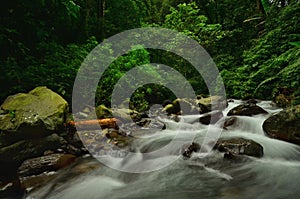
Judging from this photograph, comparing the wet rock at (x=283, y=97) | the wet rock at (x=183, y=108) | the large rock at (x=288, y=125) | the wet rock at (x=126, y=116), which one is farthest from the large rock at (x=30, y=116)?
the wet rock at (x=283, y=97)

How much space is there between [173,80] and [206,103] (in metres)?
4.62

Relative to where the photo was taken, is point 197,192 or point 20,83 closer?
point 197,192

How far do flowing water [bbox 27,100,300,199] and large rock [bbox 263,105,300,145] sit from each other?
16 centimetres

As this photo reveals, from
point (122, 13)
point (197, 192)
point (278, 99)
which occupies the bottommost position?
point (197, 192)

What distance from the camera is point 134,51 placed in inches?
424

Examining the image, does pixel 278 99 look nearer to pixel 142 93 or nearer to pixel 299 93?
pixel 299 93

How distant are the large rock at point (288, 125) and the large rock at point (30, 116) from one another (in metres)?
5.13

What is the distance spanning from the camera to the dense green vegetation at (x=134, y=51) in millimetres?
6516

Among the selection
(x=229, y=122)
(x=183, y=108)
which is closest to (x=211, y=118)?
(x=229, y=122)

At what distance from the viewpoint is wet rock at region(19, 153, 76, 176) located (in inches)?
161

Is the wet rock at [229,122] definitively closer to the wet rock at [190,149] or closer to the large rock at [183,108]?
the wet rock at [190,149]

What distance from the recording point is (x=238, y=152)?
15.0ft

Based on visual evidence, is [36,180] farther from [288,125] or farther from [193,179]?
[288,125]

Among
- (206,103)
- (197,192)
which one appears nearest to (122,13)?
(206,103)
